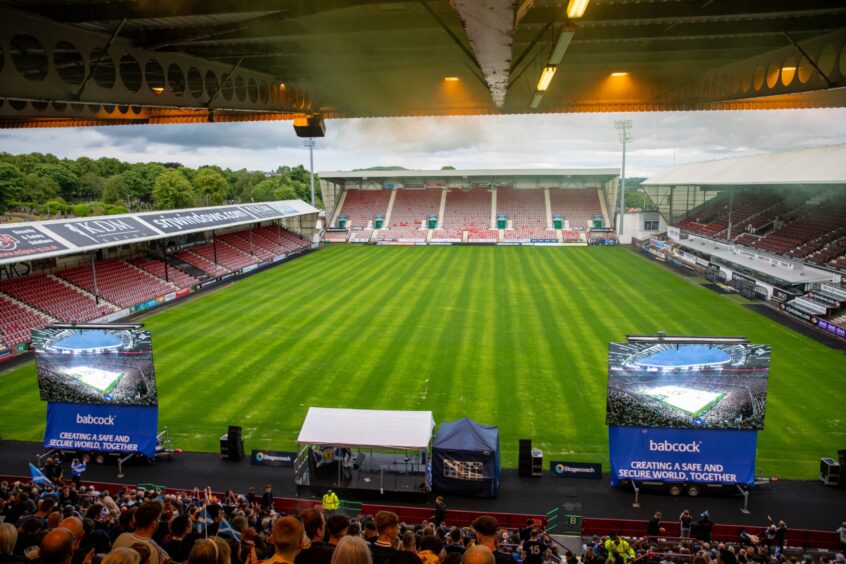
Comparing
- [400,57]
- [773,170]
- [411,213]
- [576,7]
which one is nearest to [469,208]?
[411,213]

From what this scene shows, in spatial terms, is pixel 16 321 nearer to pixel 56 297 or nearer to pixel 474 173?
pixel 56 297

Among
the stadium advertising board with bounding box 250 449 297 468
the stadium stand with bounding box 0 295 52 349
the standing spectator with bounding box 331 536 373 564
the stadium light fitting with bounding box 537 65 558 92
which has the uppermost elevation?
the stadium light fitting with bounding box 537 65 558 92

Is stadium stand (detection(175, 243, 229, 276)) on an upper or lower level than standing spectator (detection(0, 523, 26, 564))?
upper

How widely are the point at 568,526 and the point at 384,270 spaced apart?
98.9 ft

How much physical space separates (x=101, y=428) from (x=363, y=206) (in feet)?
178

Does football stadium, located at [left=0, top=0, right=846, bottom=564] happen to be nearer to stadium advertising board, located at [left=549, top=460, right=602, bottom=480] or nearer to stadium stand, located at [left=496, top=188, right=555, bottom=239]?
stadium advertising board, located at [left=549, top=460, right=602, bottom=480]

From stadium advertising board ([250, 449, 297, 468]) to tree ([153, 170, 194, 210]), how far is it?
7781 cm

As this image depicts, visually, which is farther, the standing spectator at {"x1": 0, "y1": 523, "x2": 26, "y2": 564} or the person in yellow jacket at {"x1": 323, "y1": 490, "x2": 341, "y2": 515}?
the person in yellow jacket at {"x1": 323, "y1": 490, "x2": 341, "y2": 515}

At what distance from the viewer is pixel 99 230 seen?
29.9 m

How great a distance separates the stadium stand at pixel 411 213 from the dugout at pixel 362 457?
45167 millimetres

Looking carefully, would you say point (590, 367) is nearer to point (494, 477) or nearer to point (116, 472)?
point (494, 477)

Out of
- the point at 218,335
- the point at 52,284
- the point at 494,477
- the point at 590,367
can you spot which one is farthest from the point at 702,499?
the point at 52,284

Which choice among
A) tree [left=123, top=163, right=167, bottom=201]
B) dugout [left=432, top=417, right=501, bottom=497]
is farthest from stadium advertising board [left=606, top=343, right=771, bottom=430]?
tree [left=123, top=163, right=167, bottom=201]

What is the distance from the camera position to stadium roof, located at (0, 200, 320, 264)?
2469 cm
